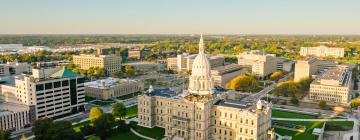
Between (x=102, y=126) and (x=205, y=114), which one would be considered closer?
(x=205, y=114)

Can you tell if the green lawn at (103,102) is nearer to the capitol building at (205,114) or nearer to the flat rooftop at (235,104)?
the capitol building at (205,114)

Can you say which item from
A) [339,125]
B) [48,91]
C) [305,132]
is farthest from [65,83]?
[339,125]

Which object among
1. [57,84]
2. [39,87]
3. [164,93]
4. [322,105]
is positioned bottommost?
[322,105]

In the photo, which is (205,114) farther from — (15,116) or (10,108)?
(10,108)

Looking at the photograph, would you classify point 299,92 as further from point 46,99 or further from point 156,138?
point 46,99

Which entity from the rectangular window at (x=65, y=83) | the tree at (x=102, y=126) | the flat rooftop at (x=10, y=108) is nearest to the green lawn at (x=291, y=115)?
the tree at (x=102, y=126)

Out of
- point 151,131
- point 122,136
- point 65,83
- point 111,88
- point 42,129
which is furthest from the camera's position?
point 111,88

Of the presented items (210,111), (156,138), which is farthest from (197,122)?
(156,138)
